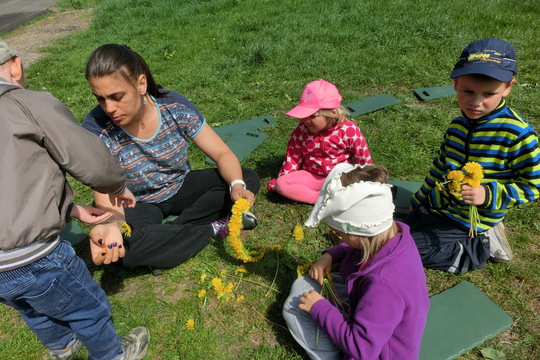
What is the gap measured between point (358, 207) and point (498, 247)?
5.59 ft

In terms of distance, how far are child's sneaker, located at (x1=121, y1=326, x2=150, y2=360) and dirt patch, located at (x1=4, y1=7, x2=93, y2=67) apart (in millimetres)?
7937

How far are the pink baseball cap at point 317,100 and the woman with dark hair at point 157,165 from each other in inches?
28.0

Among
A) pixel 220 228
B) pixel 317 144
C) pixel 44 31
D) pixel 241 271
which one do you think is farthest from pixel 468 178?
pixel 44 31

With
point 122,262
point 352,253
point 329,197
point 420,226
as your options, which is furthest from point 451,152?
point 122,262

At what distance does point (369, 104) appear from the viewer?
200 inches

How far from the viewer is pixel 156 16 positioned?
33.9 feet

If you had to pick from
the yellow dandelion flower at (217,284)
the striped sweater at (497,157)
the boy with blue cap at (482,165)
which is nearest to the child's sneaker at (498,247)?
the boy with blue cap at (482,165)

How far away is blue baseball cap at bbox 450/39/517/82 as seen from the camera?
220 cm

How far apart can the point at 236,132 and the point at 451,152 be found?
2.75 meters

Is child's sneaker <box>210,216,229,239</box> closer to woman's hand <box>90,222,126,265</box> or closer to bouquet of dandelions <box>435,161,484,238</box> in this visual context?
woman's hand <box>90,222,126,265</box>

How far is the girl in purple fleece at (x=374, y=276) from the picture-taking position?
1.72m

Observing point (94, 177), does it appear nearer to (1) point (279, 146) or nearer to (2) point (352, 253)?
(2) point (352, 253)

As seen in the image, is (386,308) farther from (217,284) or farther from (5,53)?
(5,53)

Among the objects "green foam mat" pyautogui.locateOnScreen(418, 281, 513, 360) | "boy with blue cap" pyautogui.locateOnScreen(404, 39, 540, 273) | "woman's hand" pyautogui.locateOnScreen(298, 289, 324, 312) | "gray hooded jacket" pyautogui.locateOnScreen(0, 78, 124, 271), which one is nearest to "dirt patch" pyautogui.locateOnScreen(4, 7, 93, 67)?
"gray hooded jacket" pyautogui.locateOnScreen(0, 78, 124, 271)
